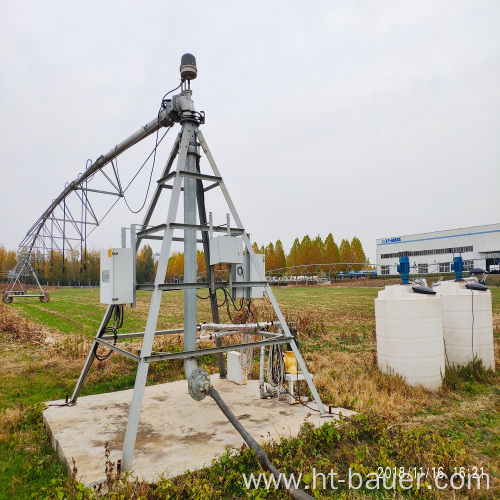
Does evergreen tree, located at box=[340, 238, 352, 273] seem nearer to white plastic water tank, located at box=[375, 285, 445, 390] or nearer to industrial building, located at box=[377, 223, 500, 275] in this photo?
industrial building, located at box=[377, 223, 500, 275]

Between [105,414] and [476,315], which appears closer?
[105,414]

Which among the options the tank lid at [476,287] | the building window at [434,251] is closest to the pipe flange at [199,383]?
the tank lid at [476,287]

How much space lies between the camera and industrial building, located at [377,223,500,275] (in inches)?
2436

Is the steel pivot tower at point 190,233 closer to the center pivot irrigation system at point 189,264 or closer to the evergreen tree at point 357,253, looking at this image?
the center pivot irrigation system at point 189,264

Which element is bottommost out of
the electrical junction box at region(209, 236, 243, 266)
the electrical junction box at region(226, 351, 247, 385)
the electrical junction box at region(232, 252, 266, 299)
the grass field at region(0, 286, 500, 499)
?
the grass field at region(0, 286, 500, 499)

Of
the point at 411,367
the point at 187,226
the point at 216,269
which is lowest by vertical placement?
the point at 411,367

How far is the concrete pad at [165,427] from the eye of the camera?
4837mm

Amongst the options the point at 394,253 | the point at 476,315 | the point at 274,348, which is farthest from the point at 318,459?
the point at 394,253

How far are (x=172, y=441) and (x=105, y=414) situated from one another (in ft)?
5.66

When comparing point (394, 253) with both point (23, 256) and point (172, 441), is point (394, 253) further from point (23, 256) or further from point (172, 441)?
point (172, 441)

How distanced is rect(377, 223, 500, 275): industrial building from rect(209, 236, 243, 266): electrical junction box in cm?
5468

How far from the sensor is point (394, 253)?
7650 cm

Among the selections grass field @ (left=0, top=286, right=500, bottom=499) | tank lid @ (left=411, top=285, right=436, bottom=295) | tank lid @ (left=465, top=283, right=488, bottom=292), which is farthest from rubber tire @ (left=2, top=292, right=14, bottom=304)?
tank lid @ (left=465, top=283, right=488, bottom=292)

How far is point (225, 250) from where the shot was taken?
611 centimetres
